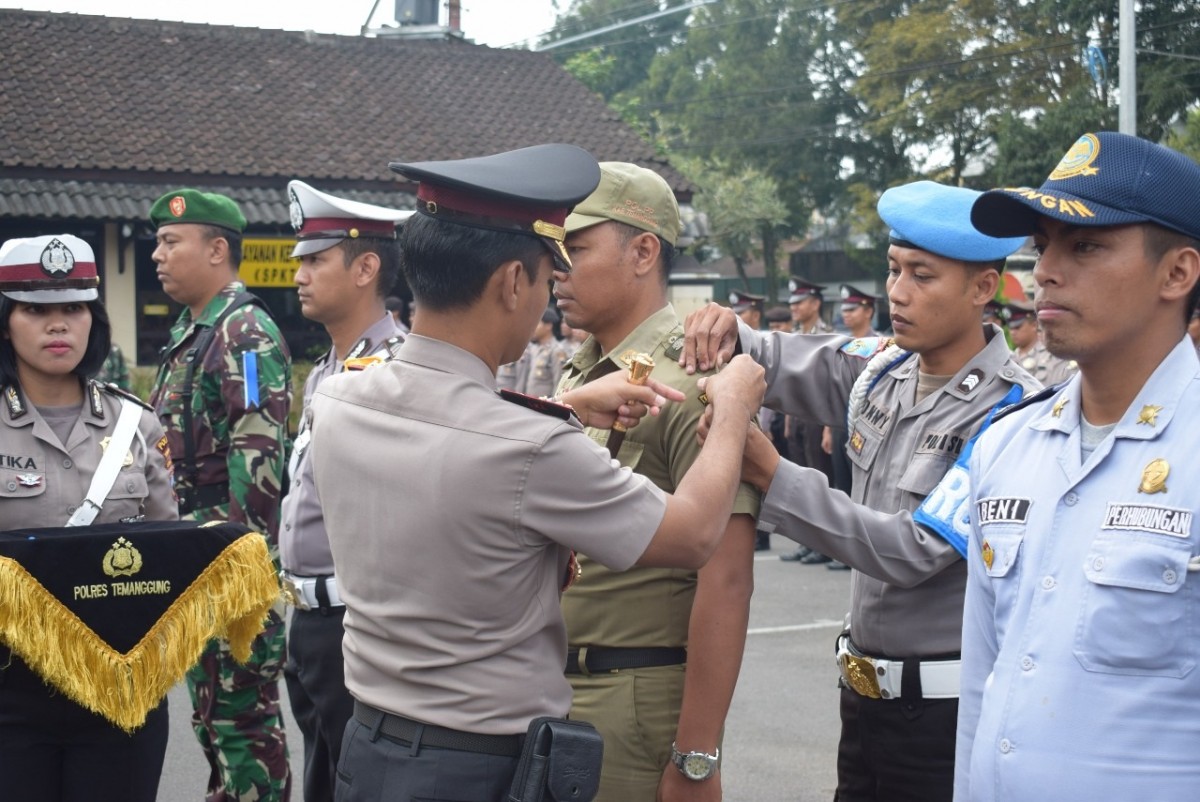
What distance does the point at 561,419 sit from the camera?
2.45 m

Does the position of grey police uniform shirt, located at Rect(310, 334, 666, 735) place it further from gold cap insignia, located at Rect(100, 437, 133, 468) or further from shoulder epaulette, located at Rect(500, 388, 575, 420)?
gold cap insignia, located at Rect(100, 437, 133, 468)

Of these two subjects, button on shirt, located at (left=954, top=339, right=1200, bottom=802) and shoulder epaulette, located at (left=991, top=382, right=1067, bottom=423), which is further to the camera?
shoulder epaulette, located at (left=991, top=382, right=1067, bottom=423)

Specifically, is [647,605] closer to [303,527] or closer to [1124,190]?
[1124,190]

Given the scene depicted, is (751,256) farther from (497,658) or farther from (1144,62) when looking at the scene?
(497,658)

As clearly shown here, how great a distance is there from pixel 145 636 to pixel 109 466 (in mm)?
545

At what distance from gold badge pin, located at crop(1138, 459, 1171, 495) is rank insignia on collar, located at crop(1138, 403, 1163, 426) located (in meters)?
0.08

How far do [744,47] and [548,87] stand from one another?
2703cm

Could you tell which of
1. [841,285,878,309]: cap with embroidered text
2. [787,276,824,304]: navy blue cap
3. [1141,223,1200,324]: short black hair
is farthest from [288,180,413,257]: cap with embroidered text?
[787,276,824,304]: navy blue cap

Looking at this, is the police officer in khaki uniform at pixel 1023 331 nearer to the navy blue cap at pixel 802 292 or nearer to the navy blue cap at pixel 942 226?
the navy blue cap at pixel 802 292

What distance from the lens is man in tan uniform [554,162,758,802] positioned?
2.80 meters

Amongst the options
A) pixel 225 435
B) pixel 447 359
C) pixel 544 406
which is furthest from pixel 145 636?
pixel 544 406

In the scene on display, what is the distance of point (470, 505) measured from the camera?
2354 millimetres

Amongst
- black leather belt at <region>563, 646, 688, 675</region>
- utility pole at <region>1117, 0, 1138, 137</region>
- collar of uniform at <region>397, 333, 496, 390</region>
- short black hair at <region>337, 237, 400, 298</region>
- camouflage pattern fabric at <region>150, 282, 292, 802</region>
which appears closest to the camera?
collar of uniform at <region>397, 333, 496, 390</region>

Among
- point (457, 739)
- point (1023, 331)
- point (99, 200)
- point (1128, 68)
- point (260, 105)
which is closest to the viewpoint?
point (457, 739)
